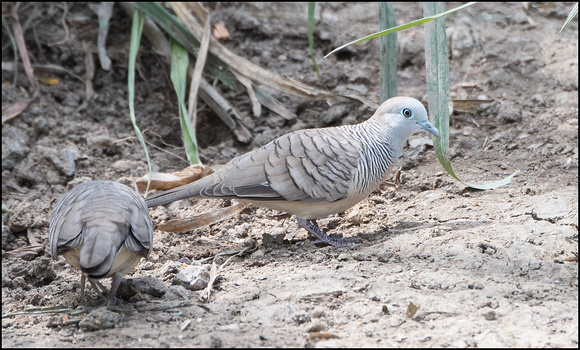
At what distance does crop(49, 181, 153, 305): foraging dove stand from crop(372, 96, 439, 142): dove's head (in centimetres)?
179

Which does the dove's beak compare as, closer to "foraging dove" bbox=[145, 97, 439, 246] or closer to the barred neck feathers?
"foraging dove" bbox=[145, 97, 439, 246]

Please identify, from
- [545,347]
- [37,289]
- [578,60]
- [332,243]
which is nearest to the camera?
[545,347]

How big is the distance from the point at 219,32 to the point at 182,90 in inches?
47.9

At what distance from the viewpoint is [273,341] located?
2.69 meters

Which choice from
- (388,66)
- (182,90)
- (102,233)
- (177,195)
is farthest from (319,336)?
(182,90)

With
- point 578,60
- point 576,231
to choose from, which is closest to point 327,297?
point 576,231

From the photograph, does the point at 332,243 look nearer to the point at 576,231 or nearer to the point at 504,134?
the point at 576,231

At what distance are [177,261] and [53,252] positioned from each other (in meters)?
0.92

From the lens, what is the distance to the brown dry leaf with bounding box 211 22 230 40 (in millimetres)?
6340

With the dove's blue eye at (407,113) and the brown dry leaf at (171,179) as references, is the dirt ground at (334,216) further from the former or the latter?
the dove's blue eye at (407,113)

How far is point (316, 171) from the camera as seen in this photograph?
4.07 metres

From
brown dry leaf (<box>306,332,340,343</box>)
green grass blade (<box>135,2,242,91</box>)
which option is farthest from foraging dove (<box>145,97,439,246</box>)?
green grass blade (<box>135,2,242,91</box>)

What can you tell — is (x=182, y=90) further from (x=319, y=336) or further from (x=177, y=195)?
(x=319, y=336)

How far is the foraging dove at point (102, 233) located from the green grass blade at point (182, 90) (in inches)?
63.2
